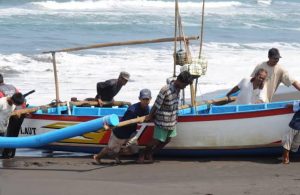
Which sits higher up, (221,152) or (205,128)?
(205,128)

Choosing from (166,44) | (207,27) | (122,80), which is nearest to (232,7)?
(207,27)

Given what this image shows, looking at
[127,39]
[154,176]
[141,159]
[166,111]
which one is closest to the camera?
[154,176]

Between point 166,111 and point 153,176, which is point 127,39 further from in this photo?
point 153,176

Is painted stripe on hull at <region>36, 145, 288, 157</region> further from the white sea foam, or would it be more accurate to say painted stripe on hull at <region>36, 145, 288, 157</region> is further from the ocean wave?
the ocean wave

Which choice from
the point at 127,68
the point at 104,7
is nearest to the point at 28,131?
the point at 127,68

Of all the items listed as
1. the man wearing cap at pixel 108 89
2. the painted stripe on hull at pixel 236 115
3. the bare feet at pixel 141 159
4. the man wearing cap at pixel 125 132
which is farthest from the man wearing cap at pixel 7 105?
the painted stripe on hull at pixel 236 115

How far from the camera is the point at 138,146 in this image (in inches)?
372

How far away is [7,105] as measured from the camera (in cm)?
935

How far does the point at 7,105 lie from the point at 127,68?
982cm

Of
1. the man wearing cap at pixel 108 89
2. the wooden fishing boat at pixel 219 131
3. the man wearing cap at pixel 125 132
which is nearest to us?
the wooden fishing boat at pixel 219 131

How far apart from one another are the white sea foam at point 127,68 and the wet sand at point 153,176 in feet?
17.1

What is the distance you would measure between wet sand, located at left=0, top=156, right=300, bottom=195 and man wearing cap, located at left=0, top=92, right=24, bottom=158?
1.76 ft

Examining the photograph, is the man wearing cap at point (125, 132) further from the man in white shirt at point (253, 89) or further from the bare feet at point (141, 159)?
the man in white shirt at point (253, 89)

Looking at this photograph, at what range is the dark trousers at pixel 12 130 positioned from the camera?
9.78 m
